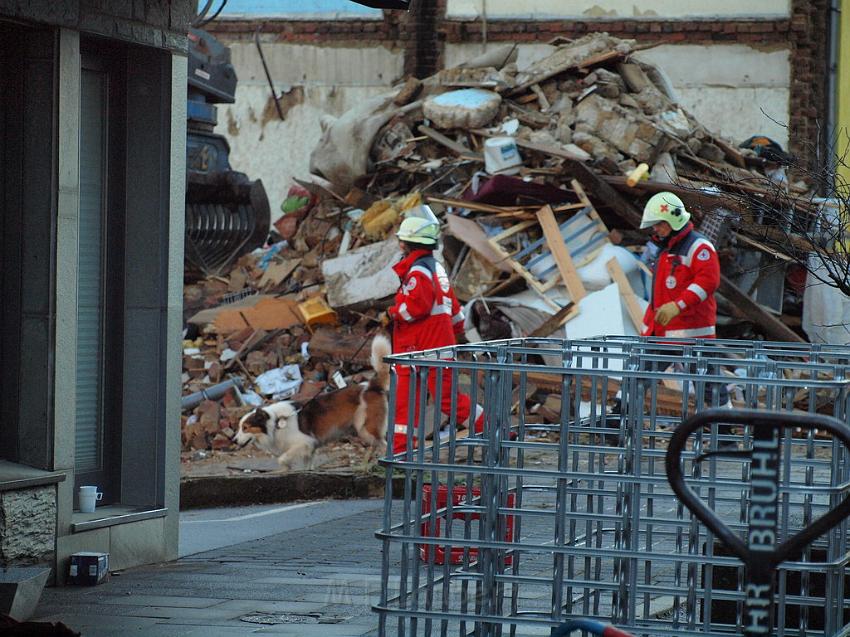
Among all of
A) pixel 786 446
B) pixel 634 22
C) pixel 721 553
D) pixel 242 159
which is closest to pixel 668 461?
pixel 786 446

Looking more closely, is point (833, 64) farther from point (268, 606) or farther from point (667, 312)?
point (268, 606)

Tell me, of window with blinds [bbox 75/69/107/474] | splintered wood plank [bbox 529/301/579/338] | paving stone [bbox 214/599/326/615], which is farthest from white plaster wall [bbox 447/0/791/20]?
paving stone [bbox 214/599/326/615]

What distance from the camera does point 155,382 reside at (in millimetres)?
8125

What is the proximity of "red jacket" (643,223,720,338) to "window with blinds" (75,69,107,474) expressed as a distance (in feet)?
15.0

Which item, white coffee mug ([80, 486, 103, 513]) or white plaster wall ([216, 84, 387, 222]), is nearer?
white coffee mug ([80, 486, 103, 513])

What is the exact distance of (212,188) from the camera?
18500 millimetres

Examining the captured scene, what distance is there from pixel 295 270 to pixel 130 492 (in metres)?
9.18

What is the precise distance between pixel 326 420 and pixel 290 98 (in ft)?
48.6

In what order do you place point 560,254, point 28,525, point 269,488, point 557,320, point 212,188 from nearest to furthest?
point 28,525
point 269,488
point 557,320
point 560,254
point 212,188

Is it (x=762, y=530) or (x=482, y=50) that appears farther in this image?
(x=482, y=50)

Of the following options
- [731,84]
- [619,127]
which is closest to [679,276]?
[619,127]

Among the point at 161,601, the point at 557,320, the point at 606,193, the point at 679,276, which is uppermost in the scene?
the point at 606,193

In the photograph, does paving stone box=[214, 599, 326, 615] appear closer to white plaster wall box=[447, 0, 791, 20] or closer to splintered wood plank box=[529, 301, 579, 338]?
splintered wood plank box=[529, 301, 579, 338]

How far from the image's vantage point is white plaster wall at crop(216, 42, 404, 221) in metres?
26.5
